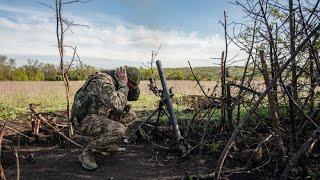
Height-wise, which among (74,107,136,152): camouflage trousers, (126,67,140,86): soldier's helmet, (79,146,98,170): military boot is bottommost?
(79,146,98,170): military boot

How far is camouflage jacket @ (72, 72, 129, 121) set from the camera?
6.41 metres

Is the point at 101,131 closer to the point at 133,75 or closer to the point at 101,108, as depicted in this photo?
the point at 101,108

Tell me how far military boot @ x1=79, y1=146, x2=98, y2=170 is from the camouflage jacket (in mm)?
657

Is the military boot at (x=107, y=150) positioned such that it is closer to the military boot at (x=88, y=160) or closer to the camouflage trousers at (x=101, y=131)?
the camouflage trousers at (x=101, y=131)

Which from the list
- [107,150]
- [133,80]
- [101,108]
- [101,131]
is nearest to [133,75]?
[133,80]

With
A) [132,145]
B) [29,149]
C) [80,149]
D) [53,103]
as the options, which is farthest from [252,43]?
[53,103]

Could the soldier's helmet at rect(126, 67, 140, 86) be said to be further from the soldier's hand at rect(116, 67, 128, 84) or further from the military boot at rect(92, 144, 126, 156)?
the military boot at rect(92, 144, 126, 156)

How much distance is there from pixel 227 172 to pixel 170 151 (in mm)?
1332

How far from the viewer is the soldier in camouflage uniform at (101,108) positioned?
6391 millimetres

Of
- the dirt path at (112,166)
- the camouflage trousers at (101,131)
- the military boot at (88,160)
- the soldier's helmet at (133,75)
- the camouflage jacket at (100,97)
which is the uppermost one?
the soldier's helmet at (133,75)

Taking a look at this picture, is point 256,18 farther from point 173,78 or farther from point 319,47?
point 173,78

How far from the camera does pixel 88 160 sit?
19.8 ft

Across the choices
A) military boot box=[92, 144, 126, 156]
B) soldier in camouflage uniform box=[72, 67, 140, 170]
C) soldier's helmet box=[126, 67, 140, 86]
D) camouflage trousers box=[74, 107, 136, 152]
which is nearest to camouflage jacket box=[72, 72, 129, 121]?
soldier in camouflage uniform box=[72, 67, 140, 170]

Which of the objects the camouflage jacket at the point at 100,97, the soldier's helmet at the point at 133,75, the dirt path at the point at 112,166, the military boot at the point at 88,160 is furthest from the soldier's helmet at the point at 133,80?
the military boot at the point at 88,160
